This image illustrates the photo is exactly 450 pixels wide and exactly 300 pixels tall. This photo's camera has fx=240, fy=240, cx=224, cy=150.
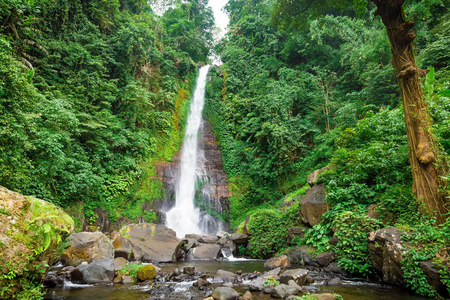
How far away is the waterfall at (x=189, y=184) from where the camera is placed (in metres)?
14.8

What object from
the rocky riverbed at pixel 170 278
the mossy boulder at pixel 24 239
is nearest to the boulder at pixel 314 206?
the rocky riverbed at pixel 170 278

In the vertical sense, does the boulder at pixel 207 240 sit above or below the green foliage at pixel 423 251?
below

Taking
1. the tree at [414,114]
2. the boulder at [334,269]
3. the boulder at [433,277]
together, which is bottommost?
the boulder at [334,269]

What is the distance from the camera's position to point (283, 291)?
5.00 metres

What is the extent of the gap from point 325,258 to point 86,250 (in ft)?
25.0

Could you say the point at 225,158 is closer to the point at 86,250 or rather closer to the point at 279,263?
the point at 279,263

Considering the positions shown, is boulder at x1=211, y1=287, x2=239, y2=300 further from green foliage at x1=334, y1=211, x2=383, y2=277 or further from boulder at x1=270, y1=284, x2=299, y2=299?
green foliage at x1=334, y1=211, x2=383, y2=277

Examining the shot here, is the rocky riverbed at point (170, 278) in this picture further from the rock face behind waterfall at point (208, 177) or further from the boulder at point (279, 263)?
the rock face behind waterfall at point (208, 177)

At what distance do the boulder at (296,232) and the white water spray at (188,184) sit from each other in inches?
267

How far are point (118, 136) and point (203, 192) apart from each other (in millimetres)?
6726

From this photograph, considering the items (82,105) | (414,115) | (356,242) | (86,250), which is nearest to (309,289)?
(356,242)

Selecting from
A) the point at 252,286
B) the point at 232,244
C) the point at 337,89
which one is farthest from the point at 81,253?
the point at 337,89

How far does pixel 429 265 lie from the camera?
4.26 metres

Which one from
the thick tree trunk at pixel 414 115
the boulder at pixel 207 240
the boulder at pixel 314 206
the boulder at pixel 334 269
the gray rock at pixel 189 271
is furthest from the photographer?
the boulder at pixel 207 240
